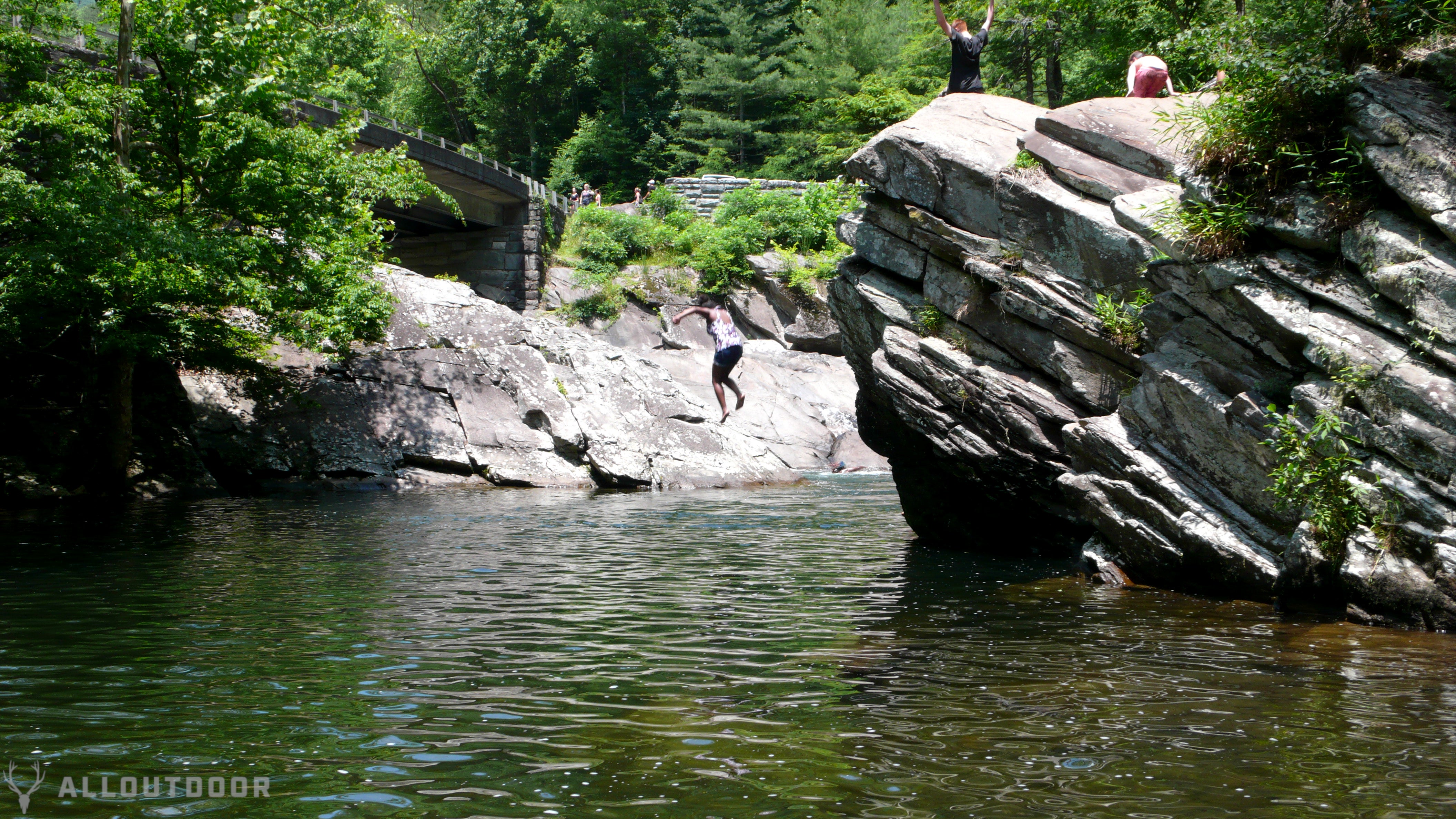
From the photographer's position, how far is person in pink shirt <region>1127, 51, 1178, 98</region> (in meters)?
12.7

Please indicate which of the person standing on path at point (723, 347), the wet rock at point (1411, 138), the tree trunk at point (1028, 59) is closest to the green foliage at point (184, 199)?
the person standing on path at point (723, 347)

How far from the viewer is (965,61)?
49.2 feet

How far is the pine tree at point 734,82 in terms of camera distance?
57375 mm

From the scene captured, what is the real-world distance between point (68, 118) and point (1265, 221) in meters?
16.8

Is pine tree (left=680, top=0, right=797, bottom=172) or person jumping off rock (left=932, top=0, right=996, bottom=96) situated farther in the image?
pine tree (left=680, top=0, right=797, bottom=172)

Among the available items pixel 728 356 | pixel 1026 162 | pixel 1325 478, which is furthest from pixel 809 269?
pixel 1325 478

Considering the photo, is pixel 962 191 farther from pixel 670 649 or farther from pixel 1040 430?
pixel 670 649

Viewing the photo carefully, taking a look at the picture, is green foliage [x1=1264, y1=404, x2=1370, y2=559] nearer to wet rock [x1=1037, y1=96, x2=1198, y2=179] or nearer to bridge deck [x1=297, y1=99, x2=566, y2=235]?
wet rock [x1=1037, y1=96, x2=1198, y2=179]

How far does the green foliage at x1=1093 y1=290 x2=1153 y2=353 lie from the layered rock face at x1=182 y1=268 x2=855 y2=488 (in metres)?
11.9

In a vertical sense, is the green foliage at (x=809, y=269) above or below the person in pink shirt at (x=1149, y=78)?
above

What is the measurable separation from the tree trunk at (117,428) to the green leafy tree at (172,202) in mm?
30

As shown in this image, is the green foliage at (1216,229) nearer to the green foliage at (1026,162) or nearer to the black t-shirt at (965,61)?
the green foliage at (1026,162)

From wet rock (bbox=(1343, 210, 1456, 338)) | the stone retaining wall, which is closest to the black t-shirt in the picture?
wet rock (bbox=(1343, 210, 1456, 338))

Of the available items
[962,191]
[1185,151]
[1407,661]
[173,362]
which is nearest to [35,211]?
[173,362]
